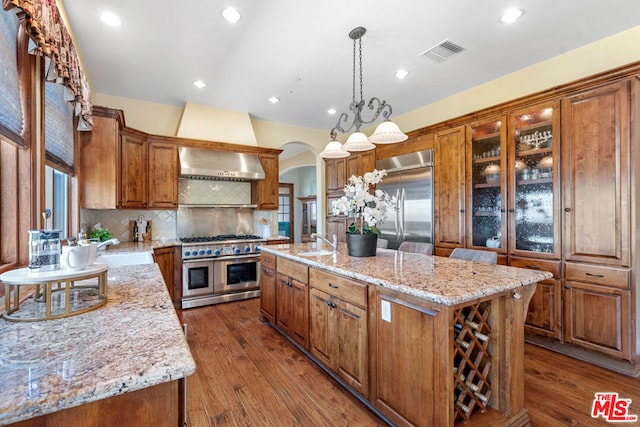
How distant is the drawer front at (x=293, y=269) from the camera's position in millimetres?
2501

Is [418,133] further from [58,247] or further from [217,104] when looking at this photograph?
[58,247]

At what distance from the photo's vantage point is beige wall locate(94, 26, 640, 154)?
2701mm

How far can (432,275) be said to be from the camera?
178 centimetres

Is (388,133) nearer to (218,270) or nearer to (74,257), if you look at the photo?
(74,257)

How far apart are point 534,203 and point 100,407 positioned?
354 centimetres

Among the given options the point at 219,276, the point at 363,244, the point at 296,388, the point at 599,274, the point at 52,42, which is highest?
the point at 52,42

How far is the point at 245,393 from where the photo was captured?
6.91ft

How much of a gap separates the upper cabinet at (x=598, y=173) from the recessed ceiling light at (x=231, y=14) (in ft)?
9.95

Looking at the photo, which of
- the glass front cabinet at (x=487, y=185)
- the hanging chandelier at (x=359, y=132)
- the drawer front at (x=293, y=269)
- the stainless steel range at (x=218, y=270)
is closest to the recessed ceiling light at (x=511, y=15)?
the glass front cabinet at (x=487, y=185)

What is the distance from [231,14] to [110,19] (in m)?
1.05

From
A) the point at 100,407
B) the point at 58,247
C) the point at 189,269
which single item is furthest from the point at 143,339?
the point at 189,269

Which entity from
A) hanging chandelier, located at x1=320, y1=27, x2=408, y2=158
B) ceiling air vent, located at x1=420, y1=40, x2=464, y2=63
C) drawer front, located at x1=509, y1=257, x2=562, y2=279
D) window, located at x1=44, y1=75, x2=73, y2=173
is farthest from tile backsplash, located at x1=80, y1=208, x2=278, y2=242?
drawer front, located at x1=509, y1=257, x2=562, y2=279

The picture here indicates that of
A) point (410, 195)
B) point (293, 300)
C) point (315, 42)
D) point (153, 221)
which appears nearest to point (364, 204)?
point (293, 300)

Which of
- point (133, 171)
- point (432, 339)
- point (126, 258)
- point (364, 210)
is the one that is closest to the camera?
point (432, 339)
